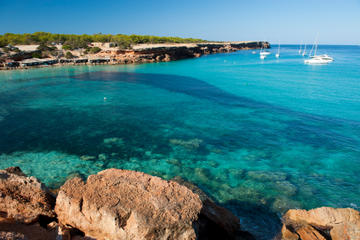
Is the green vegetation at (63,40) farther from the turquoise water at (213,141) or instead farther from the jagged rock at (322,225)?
the jagged rock at (322,225)

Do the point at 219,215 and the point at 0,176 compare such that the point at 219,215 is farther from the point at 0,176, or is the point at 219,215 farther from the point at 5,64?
the point at 5,64

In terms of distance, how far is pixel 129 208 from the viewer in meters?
4.83

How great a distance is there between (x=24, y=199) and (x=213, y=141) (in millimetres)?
11054

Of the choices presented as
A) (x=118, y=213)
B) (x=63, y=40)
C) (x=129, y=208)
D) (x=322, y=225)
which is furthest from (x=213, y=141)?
(x=63, y=40)

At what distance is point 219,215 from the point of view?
6.52 metres

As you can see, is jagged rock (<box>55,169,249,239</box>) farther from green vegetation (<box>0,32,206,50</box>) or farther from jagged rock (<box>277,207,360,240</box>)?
green vegetation (<box>0,32,206,50</box>)

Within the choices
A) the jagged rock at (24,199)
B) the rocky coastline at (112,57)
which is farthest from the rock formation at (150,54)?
the jagged rock at (24,199)

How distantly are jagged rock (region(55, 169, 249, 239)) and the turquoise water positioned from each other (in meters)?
→ 3.99

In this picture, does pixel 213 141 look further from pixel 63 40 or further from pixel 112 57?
pixel 63 40

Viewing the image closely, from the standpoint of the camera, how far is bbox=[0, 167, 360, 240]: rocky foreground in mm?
4641

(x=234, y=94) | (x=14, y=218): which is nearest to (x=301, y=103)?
(x=234, y=94)

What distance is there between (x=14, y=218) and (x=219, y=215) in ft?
17.7

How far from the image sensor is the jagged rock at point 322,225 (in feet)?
21.4

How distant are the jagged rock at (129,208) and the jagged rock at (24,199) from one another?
2.13 feet
